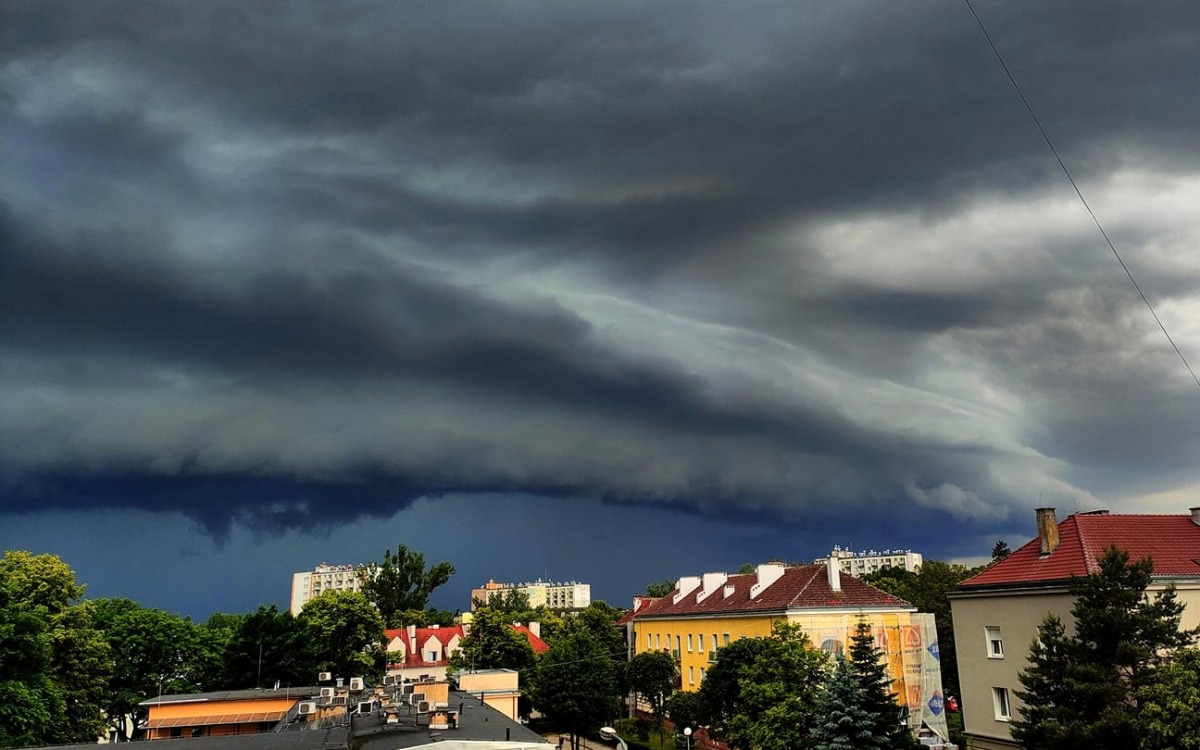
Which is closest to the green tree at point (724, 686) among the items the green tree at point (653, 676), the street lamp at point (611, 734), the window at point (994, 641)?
the window at point (994, 641)

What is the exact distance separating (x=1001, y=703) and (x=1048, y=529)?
860cm

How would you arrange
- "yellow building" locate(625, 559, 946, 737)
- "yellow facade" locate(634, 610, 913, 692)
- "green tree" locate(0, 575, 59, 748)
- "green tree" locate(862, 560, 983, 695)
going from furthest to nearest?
1. "green tree" locate(862, 560, 983, 695)
2. "yellow facade" locate(634, 610, 913, 692)
3. "yellow building" locate(625, 559, 946, 737)
4. "green tree" locate(0, 575, 59, 748)

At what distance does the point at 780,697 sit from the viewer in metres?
36.2

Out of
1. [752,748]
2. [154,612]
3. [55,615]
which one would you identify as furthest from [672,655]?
[55,615]

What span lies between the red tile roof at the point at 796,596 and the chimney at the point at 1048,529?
15.7 m

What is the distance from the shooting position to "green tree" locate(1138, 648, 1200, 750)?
80.1 ft

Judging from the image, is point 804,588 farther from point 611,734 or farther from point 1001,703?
point 611,734

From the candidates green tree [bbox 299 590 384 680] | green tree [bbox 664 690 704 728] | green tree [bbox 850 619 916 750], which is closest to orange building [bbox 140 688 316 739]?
green tree [bbox 299 590 384 680]

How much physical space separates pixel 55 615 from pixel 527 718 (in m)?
34.9

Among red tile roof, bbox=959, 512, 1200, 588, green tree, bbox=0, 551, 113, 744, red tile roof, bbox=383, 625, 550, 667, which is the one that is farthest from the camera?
red tile roof, bbox=383, 625, 550, 667

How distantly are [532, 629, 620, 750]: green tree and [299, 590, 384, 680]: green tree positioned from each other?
1542cm

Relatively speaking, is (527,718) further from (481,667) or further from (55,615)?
(55,615)

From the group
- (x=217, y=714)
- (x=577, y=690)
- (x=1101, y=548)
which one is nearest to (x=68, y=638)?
(x=217, y=714)

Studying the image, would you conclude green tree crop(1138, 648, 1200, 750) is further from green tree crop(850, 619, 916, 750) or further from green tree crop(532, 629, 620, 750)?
green tree crop(532, 629, 620, 750)
